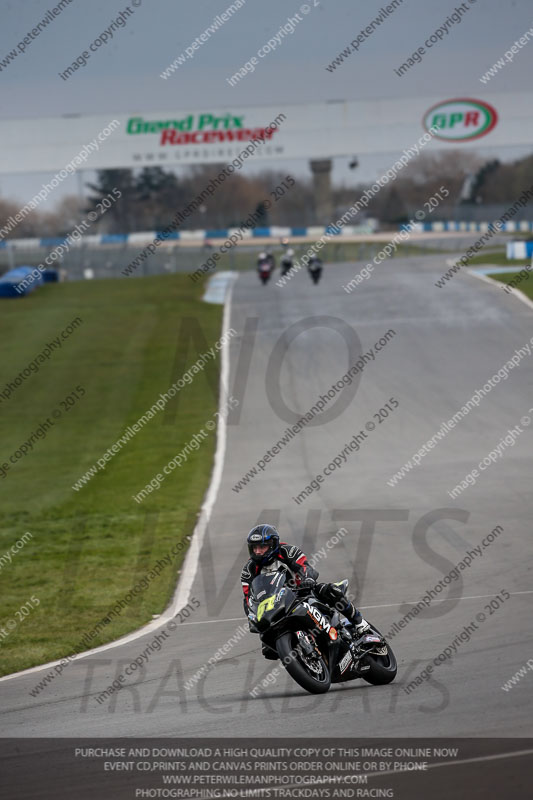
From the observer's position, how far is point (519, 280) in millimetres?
42812

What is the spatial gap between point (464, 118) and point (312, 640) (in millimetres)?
65569

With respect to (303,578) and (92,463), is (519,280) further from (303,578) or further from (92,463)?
(303,578)

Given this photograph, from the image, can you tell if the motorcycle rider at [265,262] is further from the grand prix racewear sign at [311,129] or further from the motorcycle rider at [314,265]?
the grand prix racewear sign at [311,129]

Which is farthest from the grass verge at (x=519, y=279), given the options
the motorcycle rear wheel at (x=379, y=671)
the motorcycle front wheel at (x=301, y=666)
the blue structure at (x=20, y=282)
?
the motorcycle front wheel at (x=301, y=666)

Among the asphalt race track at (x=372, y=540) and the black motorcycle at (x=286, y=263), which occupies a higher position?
the black motorcycle at (x=286, y=263)

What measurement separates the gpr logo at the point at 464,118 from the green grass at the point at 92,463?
30.3 metres

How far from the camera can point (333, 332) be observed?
3612 cm

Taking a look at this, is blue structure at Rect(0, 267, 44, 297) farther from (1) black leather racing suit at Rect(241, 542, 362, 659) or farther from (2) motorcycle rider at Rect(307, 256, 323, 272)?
(1) black leather racing suit at Rect(241, 542, 362, 659)

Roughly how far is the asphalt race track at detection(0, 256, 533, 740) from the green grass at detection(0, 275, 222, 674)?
3.13ft

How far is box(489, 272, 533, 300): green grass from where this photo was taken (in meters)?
40.1

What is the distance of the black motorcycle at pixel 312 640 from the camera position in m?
9.12

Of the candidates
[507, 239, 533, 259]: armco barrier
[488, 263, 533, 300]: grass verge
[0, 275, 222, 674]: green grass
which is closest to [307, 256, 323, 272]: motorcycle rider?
[0, 275, 222, 674]: green grass

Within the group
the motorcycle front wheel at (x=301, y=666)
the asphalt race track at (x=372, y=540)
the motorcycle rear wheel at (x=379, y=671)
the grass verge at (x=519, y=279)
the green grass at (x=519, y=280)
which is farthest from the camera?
the grass verge at (x=519, y=279)
